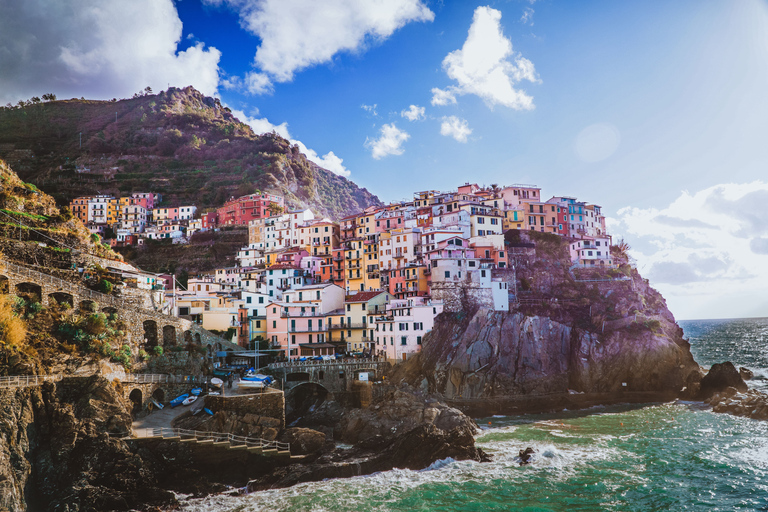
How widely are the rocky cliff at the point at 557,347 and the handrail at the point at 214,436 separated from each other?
24.0 metres

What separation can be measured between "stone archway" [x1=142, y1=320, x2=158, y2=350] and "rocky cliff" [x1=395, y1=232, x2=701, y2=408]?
85.1 feet

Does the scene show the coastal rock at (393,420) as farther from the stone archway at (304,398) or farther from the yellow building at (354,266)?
the yellow building at (354,266)

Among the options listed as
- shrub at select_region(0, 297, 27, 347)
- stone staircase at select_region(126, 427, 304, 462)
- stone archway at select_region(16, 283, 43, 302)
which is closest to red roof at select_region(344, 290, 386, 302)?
stone staircase at select_region(126, 427, 304, 462)

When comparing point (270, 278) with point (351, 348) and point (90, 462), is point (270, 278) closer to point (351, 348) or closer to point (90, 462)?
point (351, 348)

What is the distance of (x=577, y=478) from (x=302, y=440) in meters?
19.6

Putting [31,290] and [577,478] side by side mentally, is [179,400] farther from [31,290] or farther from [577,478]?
[577,478]

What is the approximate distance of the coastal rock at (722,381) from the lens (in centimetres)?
6397

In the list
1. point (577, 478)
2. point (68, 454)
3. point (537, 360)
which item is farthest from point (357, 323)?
point (68, 454)

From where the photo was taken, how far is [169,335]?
50.1 meters

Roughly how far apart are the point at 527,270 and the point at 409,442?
45892 millimetres

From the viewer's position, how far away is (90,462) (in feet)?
101

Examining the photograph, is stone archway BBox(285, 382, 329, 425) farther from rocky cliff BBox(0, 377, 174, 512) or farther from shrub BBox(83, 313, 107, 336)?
rocky cliff BBox(0, 377, 174, 512)

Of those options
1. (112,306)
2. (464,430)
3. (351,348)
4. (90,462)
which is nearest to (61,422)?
(90,462)

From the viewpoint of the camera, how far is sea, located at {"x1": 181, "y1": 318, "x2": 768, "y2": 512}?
32.0 meters
